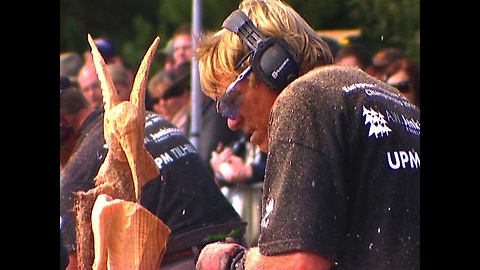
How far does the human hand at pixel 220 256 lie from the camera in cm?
255

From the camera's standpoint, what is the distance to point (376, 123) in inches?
96.6

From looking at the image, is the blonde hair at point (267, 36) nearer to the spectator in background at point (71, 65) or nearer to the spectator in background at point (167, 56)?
the spectator in background at point (71, 65)

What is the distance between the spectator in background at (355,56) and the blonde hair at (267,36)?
2.32 meters

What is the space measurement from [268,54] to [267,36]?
0.21 ft

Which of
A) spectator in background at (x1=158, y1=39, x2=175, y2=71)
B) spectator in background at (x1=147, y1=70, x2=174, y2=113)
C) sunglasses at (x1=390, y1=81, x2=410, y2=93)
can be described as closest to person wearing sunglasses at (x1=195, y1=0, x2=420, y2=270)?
sunglasses at (x1=390, y1=81, x2=410, y2=93)

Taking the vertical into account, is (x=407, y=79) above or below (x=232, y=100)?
below

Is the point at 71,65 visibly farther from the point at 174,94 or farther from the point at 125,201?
the point at 125,201

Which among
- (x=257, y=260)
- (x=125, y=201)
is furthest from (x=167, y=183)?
(x=257, y=260)

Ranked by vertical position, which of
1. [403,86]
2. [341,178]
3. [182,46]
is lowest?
[403,86]

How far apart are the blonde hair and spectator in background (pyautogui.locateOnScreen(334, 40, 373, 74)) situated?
A: 2317 mm

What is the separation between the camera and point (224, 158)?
5.29 meters
